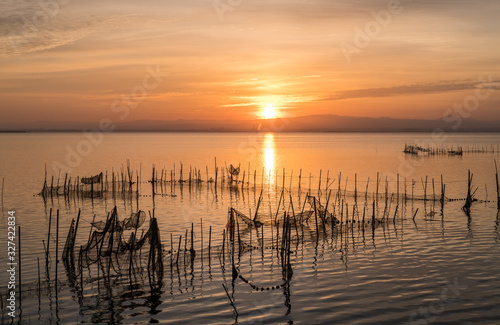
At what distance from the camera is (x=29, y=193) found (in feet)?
95.0

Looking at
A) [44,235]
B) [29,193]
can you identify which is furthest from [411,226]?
[29,193]

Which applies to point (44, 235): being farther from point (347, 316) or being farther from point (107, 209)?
point (347, 316)

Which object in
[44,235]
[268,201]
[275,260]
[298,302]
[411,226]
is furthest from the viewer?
[268,201]

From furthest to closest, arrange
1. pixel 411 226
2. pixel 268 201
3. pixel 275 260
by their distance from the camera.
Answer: pixel 268 201, pixel 411 226, pixel 275 260

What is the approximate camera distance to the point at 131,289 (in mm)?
10984

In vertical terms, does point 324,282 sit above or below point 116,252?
below

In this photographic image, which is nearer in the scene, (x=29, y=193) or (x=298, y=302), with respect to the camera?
(x=298, y=302)

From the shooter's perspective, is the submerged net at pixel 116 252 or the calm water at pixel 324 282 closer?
the calm water at pixel 324 282

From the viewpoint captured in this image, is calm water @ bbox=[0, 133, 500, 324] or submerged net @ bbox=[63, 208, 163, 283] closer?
calm water @ bbox=[0, 133, 500, 324]

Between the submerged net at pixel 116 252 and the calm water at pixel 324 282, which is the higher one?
the submerged net at pixel 116 252

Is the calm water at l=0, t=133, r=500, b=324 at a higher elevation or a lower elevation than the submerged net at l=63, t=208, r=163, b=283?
lower

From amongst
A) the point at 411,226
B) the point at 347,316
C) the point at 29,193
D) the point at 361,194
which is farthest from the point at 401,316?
the point at 29,193

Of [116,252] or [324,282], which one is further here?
[116,252]

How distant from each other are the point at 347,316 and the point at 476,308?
2778 mm
